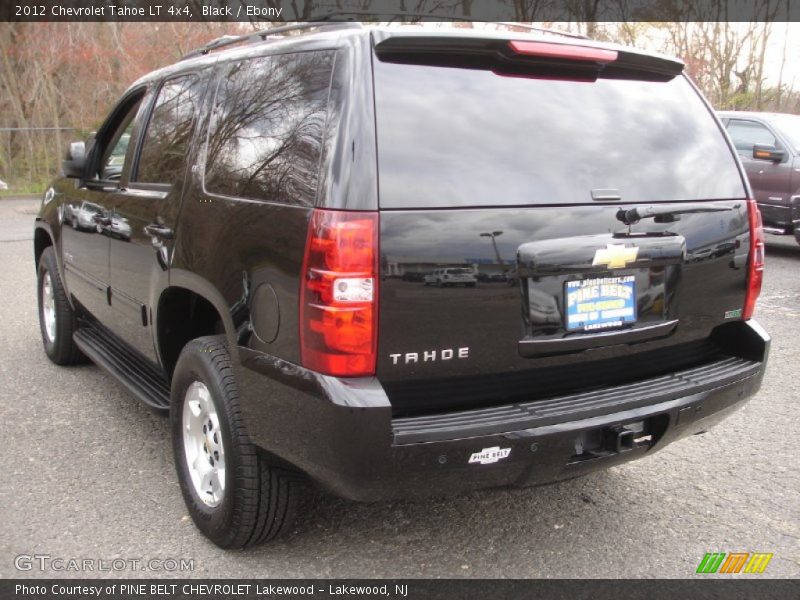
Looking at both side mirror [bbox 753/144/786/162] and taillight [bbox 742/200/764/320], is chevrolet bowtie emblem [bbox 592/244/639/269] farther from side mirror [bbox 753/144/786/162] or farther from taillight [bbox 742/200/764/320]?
side mirror [bbox 753/144/786/162]

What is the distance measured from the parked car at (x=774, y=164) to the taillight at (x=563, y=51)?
8.26 metres

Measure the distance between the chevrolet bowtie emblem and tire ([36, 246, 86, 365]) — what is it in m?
3.85

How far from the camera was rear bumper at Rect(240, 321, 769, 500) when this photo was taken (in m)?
2.37

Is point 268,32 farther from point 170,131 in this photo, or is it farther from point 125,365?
point 125,365

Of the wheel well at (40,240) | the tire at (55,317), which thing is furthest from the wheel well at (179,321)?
the wheel well at (40,240)

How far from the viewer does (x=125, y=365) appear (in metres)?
4.21

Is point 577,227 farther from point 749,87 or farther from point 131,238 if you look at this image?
point 749,87

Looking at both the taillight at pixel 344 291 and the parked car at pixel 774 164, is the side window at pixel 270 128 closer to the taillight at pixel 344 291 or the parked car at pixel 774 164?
the taillight at pixel 344 291

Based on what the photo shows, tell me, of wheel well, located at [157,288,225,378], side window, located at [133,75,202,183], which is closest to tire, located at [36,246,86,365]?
side window, located at [133,75,202,183]

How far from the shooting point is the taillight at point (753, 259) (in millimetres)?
3133

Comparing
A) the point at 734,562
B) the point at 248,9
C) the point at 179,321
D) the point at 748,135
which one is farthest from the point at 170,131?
the point at 248,9

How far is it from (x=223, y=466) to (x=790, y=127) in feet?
35.1

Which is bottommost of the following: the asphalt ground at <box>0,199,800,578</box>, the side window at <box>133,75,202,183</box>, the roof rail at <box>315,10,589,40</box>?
the asphalt ground at <box>0,199,800,578</box>

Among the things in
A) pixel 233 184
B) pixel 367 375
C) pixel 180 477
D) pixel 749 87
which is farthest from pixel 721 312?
pixel 749 87
